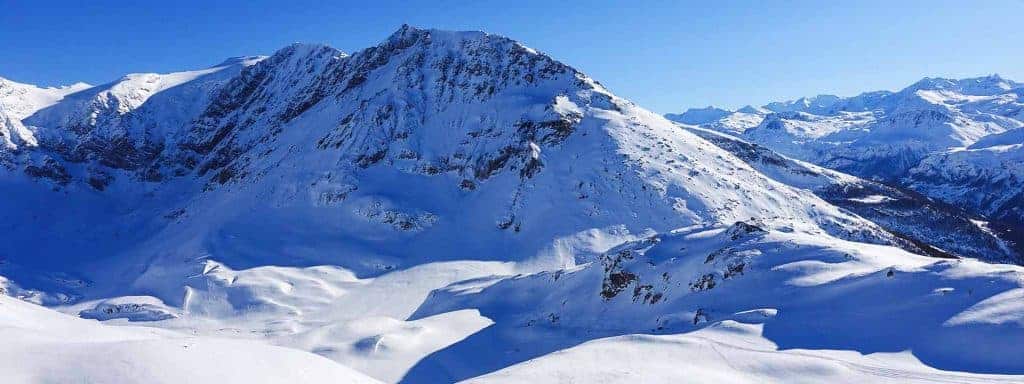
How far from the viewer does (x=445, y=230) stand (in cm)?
7156

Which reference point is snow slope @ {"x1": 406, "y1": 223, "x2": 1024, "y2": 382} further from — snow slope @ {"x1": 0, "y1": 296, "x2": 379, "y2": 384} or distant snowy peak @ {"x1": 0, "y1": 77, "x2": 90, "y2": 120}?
distant snowy peak @ {"x1": 0, "y1": 77, "x2": 90, "y2": 120}

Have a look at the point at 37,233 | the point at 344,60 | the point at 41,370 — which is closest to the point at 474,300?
the point at 41,370

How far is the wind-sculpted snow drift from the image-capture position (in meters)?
23.3

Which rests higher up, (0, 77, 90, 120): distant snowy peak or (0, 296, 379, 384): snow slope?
(0, 77, 90, 120): distant snowy peak

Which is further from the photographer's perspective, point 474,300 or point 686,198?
point 686,198

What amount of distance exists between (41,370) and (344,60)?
114 metres

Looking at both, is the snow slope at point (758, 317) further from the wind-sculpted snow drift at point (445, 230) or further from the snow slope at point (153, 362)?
the snow slope at point (153, 362)

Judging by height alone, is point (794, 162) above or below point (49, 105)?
below

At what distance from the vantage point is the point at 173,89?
477 ft

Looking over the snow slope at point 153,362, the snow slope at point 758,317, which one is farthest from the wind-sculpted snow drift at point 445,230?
the snow slope at point 153,362

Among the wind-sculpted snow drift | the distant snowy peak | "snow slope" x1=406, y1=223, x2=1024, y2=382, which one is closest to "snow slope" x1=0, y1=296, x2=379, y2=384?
"snow slope" x1=406, y1=223, x2=1024, y2=382

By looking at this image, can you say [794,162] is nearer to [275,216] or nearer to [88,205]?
[275,216]

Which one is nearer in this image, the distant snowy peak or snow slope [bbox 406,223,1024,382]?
snow slope [bbox 406,223,1024,382]

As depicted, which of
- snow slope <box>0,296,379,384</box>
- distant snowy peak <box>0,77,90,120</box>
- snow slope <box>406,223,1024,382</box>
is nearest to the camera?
snow slope <box>0,296,379,384</box>
